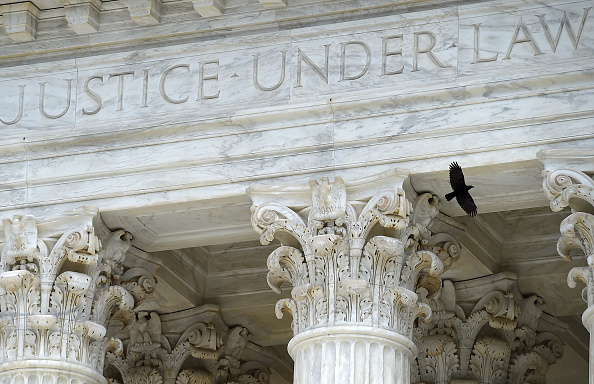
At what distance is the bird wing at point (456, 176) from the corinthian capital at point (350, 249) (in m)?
0.63

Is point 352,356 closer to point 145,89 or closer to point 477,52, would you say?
point 477,52

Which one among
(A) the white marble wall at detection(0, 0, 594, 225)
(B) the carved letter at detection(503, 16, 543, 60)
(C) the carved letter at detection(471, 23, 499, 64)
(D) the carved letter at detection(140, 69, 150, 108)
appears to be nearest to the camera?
(A) the white marble wall at detection(0, 0, 594, 225)

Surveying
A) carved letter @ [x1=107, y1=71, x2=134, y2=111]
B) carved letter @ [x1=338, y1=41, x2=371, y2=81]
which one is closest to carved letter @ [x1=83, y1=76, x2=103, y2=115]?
carved letter @ [x1=107, y1=71, x2=134, y2=111]

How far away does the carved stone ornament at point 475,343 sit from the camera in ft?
82.0

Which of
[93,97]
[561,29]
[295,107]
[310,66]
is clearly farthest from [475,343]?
[93,97]

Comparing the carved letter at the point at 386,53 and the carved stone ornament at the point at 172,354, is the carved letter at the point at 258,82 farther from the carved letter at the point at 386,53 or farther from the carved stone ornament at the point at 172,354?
the carved stone ornament at the point at 172,354

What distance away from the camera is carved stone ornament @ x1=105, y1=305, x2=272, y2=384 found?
2638 cm

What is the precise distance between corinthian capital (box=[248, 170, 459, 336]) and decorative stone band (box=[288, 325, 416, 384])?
13 centimetres

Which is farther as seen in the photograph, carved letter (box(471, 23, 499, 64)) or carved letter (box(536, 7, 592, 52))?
carved letter (box(471, 23, 499, 64))

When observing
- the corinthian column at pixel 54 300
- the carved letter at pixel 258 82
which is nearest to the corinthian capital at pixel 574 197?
the carved letter at pixel 258 82

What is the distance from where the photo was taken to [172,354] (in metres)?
26.5

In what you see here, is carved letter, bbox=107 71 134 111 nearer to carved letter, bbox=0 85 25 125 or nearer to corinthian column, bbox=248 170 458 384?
carved letter, bbox=0 85 25 125

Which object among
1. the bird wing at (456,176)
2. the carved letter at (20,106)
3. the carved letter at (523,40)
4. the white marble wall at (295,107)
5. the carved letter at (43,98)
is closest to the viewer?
the bird wing at (456,176)

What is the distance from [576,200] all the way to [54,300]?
6.86 m
